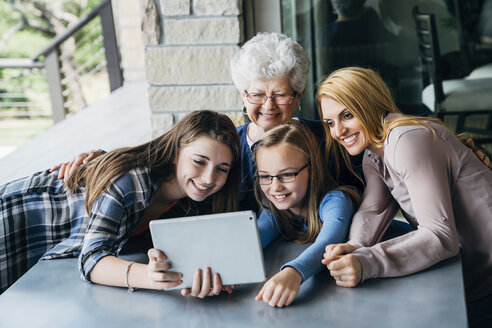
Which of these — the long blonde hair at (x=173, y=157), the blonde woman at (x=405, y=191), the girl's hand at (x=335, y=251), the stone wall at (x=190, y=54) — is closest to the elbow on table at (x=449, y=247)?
the blonde woman at (x=405, y=191)

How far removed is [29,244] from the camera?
1606 millimetres

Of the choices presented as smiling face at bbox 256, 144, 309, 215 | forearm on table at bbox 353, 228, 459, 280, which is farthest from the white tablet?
smiling face at bbox 256, 144, 309, 215

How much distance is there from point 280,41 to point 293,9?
619mm

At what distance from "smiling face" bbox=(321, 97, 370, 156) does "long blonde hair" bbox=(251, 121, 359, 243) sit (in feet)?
0.31

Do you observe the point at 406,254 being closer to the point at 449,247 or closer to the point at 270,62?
the point at 449,247

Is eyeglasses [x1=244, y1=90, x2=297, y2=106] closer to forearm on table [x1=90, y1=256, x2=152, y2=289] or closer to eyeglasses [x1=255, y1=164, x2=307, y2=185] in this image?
eyeglasses [x1=255, y1=164, x2=307, y2=185]

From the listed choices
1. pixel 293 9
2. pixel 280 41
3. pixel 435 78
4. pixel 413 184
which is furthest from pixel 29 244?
pixel 435 78

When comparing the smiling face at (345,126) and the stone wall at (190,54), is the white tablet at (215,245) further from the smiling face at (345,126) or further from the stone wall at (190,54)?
the stone wall at (190,54)

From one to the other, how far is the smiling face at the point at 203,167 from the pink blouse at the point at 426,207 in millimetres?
401

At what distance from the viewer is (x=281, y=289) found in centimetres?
109

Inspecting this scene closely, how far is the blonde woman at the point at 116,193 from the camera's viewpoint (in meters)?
1.38

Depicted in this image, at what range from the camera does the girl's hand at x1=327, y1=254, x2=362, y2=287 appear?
1136 mm

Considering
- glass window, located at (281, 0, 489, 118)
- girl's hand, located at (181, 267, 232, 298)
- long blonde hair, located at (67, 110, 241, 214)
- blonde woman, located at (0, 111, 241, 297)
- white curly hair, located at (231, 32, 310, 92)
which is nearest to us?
girl's hand, located at (181, 267, 232, 298)

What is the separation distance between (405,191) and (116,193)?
0.76m
